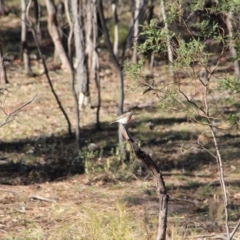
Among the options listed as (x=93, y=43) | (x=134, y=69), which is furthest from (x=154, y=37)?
(x=93, y=43)

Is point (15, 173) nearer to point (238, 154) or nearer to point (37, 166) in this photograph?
point (37, 166)

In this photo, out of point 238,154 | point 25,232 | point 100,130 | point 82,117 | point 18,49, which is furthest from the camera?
point 18,49

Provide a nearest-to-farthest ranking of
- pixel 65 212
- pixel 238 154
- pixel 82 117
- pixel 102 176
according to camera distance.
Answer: pixel 65 212 → pixel 102 176 → pixel 238 154 → pixel 82 117

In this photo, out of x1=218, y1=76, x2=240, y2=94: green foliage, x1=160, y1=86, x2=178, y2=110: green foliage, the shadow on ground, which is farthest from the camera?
the shadow on ground

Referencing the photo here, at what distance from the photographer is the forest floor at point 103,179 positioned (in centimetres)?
768

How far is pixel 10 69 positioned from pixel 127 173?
9821mm

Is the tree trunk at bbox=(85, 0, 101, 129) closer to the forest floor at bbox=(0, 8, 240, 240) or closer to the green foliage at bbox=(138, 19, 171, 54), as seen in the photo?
the forest floor at bbox=(0, 8, 240, 240)

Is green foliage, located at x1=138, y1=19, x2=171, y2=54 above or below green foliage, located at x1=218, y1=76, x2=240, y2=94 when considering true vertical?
above

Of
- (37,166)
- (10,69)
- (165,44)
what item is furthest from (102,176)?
(10,69)

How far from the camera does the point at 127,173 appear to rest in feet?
35.1

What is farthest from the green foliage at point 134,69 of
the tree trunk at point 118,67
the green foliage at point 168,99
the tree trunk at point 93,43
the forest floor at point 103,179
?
the tree trunk at point 93,43

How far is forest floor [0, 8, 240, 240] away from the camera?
25.2 feet

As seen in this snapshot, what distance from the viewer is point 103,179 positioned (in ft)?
34.6

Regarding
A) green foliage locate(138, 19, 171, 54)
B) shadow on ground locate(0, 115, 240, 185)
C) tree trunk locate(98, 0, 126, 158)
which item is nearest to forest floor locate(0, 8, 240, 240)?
shadow on ground locate(0, 115, 240, 185)
